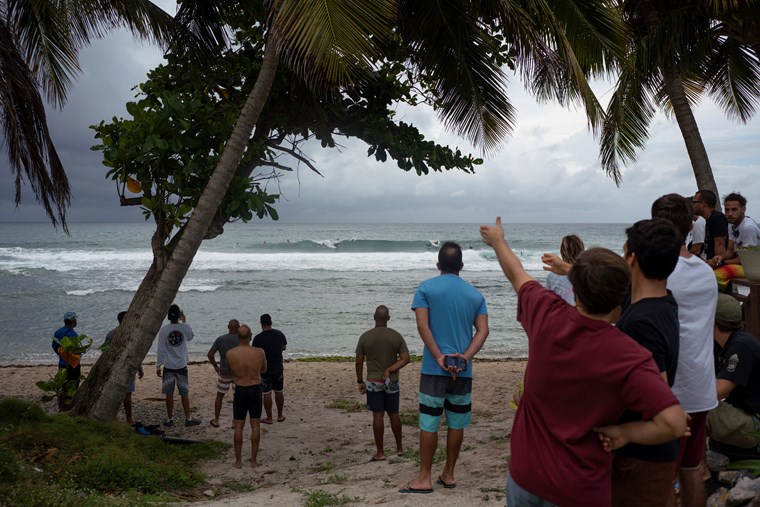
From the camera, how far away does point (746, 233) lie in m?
6.22

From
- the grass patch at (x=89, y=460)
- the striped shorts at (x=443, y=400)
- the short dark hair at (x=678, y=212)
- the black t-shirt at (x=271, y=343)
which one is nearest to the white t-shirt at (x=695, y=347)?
the short dark hair at (x=678, y=212)

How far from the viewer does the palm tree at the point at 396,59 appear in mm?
6092

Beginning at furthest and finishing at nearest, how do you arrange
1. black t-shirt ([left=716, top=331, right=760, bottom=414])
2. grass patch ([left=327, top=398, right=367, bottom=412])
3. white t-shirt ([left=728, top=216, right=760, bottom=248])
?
grass patch ([left=327, top=398, right=367, bottom=412]), white t-shirt ([left=728, top=216, right=760, bottom=248]), black t-shirt ([left=716, top=331, right=760, bottom=414])

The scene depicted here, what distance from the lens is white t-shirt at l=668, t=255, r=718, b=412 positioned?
2.99 m

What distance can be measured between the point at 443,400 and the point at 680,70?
7298 mm

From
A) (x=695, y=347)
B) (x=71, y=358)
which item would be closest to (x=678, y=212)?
(x=695, y=347)

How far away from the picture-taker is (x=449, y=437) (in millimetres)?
5059

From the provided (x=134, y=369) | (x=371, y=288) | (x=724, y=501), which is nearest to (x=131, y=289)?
(x=371, y=288)

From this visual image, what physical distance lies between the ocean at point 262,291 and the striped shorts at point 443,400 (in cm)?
1152

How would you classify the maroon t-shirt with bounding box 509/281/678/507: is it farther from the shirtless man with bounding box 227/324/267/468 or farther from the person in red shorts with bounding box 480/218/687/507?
the shirtless man with bounding box 227/324/267/468

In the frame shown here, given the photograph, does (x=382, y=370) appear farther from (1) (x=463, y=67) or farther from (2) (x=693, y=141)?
(2) (x=693, y=141)

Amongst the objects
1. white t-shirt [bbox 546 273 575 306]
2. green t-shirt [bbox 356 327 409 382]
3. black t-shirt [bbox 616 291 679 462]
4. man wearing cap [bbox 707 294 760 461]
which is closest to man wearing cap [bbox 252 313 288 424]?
green t-shirt [bbox 356 327 409 382]

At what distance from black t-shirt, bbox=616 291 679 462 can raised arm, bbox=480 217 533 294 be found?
0.43m

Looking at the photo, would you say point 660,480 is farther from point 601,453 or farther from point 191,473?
point 191,473
